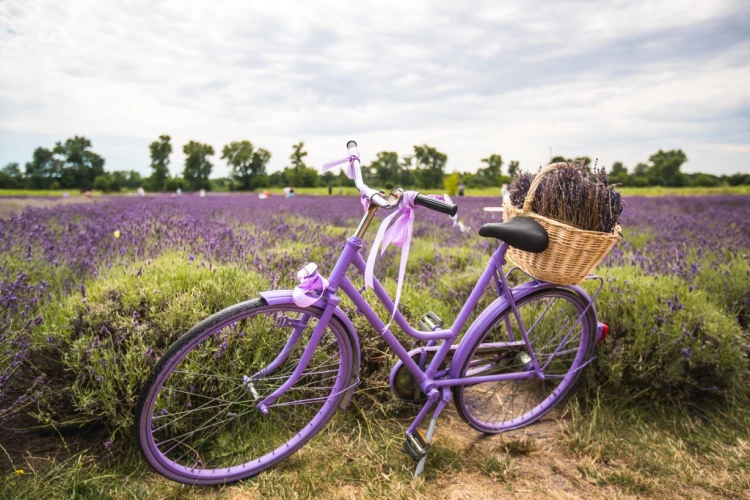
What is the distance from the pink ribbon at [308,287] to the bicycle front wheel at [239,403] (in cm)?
10

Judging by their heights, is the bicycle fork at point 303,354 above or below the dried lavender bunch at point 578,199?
below

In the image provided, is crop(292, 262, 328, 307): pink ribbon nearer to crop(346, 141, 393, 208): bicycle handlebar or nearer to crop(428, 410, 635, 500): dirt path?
crop(346, 141, 393, 208): bicycle handlebar

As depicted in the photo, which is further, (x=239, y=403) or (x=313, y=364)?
(x=313, y=364)

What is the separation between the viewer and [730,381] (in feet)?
8.18

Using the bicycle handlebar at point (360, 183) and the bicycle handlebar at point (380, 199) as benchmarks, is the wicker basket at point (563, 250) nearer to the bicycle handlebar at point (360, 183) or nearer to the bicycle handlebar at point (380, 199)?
the bicycle handlebar at point (380, 199)

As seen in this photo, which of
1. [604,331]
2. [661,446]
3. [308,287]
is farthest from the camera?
[604,331]

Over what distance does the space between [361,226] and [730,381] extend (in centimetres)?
255

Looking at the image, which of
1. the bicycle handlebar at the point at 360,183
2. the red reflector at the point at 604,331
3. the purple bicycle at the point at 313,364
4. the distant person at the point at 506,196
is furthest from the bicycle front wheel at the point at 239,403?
the red reflector at the point at 604,331

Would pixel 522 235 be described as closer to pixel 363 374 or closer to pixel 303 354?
pixel 303 354

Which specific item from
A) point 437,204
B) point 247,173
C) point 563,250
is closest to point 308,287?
point 437,204

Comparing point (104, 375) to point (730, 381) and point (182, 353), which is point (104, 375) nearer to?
point (182, 353)

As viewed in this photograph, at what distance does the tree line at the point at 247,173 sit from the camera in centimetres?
2970

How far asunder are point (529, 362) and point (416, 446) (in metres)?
0.82

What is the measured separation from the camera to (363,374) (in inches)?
93.3
